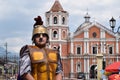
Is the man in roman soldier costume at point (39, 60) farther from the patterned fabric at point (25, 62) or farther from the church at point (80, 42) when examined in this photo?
the church at point (80, 42)

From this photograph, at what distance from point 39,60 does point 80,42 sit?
55298 millimetres

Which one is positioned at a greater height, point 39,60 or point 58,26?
point 58,26

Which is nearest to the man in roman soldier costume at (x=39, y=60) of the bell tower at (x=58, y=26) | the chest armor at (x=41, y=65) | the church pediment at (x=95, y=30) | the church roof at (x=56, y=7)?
the chest armor at (x=41, y=65)

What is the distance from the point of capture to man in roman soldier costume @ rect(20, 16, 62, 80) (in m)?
4.51

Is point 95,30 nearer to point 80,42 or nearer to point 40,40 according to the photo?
point 80,42

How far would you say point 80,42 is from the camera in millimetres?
59719

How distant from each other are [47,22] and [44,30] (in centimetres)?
5502

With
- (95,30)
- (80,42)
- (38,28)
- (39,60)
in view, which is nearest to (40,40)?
(38,28)

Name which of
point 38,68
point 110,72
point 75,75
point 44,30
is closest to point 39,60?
point 38,68

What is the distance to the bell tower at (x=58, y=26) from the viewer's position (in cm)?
5875

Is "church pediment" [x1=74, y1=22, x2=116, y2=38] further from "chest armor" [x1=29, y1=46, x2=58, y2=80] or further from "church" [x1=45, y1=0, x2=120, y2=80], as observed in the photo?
"chest armor" [x1=29, y1=46, x2=58, y2=80]

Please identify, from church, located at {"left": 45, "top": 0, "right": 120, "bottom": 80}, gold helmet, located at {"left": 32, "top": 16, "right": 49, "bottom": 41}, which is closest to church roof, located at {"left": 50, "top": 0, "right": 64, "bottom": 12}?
church, located at {"left": 45, "top": 0, "right": 120, "bottom": 80}

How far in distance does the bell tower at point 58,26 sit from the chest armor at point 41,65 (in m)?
53.8

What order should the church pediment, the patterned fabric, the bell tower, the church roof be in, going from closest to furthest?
1. the patterned fabric
2. the bell tower
3. the church pediment
4. the church roof
